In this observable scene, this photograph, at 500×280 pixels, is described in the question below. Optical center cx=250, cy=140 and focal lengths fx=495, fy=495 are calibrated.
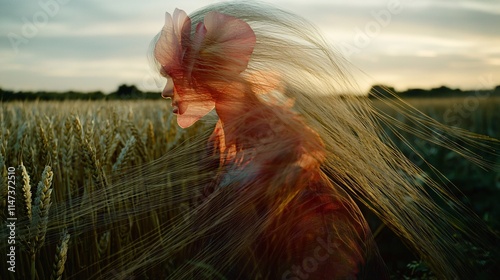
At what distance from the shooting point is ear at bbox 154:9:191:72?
1.34 metres

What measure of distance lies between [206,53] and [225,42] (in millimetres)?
57

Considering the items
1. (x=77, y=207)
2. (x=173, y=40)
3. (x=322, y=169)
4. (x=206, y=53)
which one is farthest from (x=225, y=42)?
(x=77, y=207)

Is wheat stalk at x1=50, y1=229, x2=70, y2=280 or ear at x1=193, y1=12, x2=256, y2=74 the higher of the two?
ear at x1=193, y1=12, x2=256, y2=74

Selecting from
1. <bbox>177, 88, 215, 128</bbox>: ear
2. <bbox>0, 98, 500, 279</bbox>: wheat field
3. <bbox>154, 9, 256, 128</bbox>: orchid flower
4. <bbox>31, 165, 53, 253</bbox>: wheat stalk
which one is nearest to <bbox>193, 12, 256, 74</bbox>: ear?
<bbox>154, 9, 256, 128</bbox>: orchid flower

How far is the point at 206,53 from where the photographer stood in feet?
4.25

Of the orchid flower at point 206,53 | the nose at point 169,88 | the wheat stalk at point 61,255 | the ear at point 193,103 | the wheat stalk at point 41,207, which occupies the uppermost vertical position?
the orchid flower at point 206,53

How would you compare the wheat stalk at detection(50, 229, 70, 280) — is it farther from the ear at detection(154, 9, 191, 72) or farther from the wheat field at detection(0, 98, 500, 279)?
the ear at detection(154, 9, 191, 72)

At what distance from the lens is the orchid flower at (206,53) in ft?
4.20

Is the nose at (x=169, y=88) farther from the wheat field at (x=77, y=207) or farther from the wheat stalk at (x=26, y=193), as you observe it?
the wheat stalk at (x=26, y=193)

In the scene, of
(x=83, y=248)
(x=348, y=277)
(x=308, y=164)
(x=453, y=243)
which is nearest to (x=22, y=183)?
(x=83, y=248)

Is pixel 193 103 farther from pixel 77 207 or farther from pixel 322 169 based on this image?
pixel 77 207

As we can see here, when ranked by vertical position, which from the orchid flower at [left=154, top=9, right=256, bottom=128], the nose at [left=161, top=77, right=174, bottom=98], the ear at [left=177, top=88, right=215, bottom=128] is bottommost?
the ear at [left=177, top=88, right=215, bottom=128]

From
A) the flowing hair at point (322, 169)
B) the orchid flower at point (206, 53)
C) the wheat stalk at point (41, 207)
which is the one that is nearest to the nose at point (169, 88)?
the orchid flower at point (206, 53)

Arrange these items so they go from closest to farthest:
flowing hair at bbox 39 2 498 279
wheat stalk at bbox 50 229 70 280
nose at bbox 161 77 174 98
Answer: flowing hair at bbox 39 2 498 279 < wheat stalk at bbox 50 229 70 280 < nose at bbox 161 77 174 98
